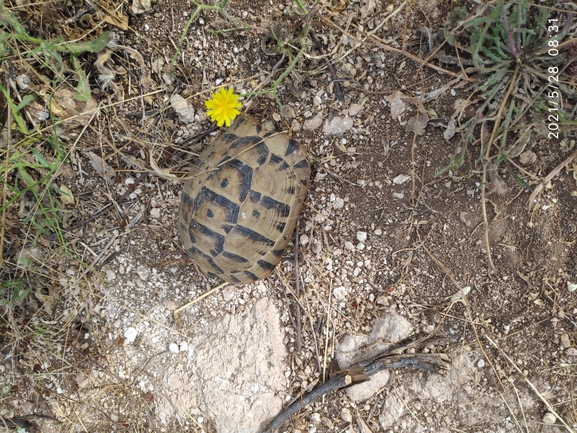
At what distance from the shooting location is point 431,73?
203 cm

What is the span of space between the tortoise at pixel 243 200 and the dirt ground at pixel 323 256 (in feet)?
0.42

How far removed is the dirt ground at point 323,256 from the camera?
79.3 inches

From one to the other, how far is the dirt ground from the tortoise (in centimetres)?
13

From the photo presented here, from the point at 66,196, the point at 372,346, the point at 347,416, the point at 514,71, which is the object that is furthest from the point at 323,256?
the point at 66,196

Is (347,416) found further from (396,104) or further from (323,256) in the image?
→ (396,104)

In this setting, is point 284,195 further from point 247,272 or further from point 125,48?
point 125,48

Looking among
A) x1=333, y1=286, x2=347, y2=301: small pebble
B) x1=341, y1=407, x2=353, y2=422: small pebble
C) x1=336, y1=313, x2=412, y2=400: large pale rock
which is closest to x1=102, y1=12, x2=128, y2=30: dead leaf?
x1=333, y1=286, x2=347, y2=301: small pebble

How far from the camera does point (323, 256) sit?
2.22m

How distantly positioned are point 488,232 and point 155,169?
1.55 m

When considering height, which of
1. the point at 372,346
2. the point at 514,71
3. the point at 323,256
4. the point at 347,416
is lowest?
the point at 347,416

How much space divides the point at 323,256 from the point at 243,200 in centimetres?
50

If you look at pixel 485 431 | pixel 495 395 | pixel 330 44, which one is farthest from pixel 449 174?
pixel 485 431

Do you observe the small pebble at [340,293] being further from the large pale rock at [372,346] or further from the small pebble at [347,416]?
the small pebble at [347,416]

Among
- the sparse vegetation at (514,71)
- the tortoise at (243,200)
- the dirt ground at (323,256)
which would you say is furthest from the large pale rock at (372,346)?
the sparse vegetation at (514,71)
